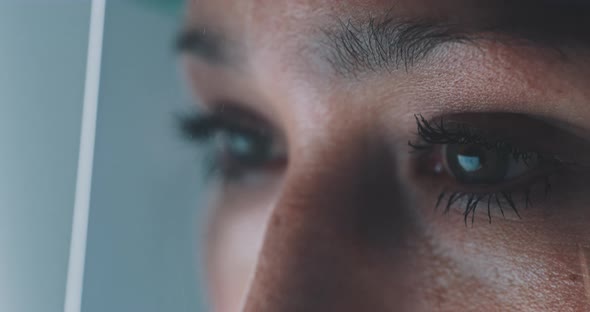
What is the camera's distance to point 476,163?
0.36 m

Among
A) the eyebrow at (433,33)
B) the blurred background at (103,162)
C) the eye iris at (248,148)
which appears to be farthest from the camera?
the eye iris at (248,148)

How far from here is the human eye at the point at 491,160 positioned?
32 centimetres

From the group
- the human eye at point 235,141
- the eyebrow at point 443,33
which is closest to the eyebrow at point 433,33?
the eyebrow at point 443,33

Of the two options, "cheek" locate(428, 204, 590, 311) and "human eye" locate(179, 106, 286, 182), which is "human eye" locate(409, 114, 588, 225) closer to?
Answer: "cheek" locate(428, 204, 590, 311)

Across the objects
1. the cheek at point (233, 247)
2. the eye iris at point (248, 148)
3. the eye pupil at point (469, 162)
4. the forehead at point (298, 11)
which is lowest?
the cheek at point (233, 247)

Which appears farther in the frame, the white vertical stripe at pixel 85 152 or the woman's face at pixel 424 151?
the white vertical stripe at pixel 85 152

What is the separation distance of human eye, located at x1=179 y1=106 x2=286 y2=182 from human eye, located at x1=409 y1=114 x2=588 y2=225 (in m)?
0.16

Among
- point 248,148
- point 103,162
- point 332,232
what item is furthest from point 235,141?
point 332,232

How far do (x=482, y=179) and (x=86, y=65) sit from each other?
300mm

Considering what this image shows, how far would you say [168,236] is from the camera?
61cm

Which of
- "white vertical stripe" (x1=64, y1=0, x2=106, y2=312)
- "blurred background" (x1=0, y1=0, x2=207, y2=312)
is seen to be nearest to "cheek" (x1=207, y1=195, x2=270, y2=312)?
"blurred background" (x1=0, y1=0, x2=207, y2=312)

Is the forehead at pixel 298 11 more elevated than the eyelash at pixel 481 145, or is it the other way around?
the forehead at pixel 298 11

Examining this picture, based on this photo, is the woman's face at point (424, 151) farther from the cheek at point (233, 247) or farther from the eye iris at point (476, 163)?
the cheek at point (233, 247)

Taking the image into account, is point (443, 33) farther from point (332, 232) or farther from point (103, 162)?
point (103, 162)
